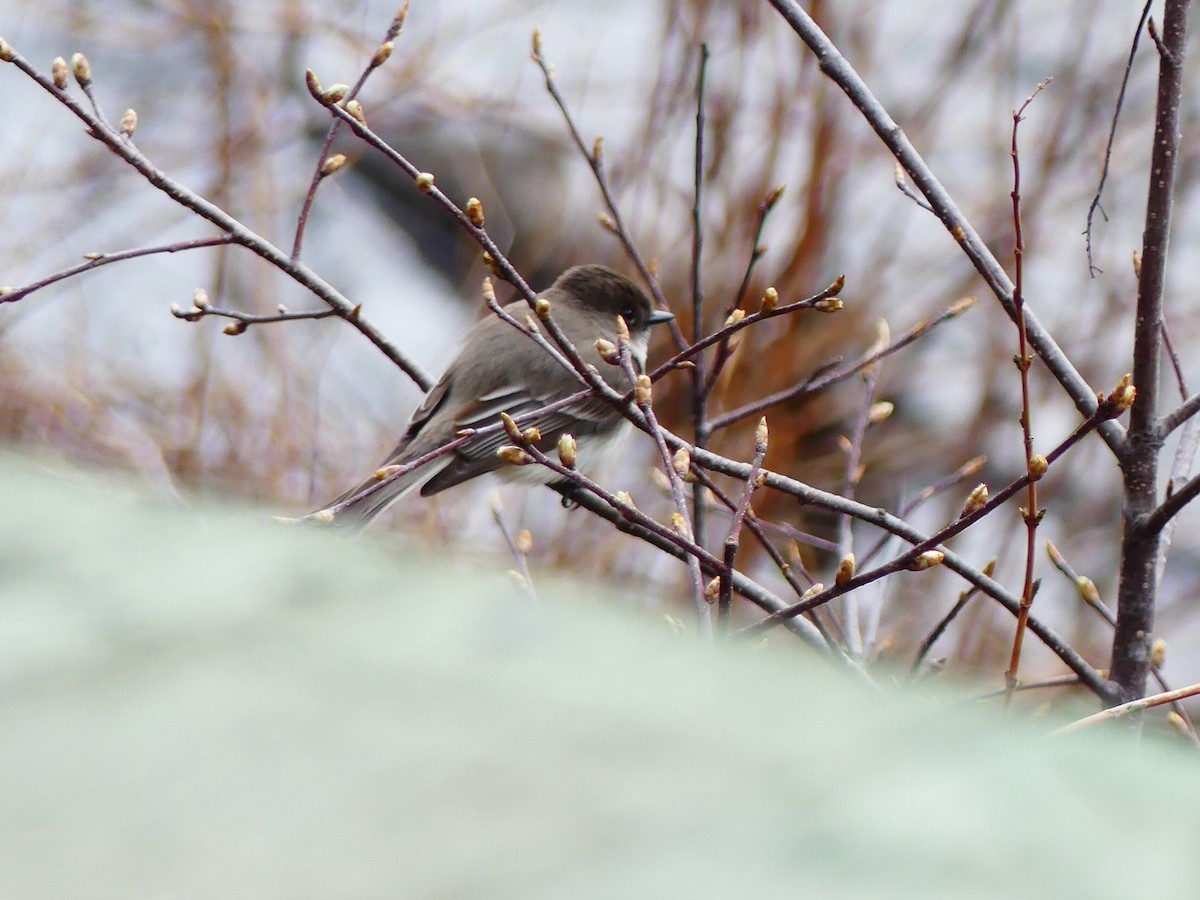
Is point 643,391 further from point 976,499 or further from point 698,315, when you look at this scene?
point 698,315

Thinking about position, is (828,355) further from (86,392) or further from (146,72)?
(146,72)

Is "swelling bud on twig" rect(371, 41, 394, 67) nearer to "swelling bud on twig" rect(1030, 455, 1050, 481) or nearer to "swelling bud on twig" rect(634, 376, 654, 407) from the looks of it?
"swelling bud on twig" rect(634, 376, 654, 407)

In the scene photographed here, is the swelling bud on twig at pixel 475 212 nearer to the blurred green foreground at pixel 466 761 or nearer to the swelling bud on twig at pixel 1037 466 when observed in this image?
the swelling bud on twig at pixel 1037 466

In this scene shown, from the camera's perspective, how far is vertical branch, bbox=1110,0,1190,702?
7.91ft

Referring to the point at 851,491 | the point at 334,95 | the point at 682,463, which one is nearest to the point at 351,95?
the point at 334,95

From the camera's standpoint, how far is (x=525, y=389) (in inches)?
200

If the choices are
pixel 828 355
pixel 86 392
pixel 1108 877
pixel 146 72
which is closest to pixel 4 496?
pixel 1108 877

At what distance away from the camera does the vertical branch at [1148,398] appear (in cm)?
241

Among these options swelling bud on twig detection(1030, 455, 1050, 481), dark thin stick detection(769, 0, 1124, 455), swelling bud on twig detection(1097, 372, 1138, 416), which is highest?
dark thin stick detection(769, 0, 1124, 455)

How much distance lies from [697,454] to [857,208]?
484 cm

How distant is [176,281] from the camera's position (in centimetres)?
782

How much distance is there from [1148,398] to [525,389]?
2.83 meters

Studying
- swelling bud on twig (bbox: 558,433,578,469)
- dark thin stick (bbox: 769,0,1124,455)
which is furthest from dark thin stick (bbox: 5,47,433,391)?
dark thin stick (bbox: 769,0,1124,455)

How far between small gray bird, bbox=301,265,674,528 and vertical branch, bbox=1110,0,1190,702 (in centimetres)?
214
